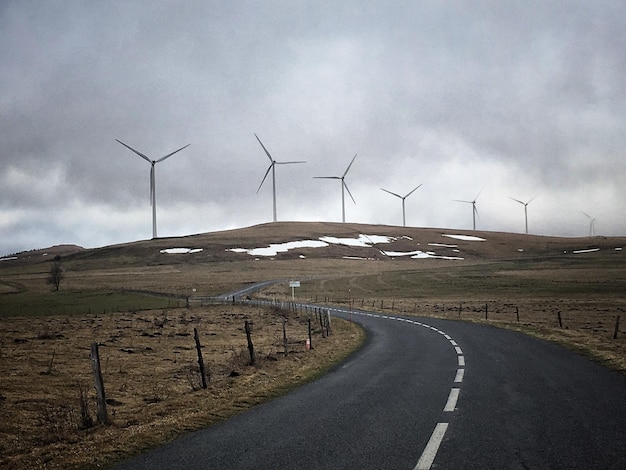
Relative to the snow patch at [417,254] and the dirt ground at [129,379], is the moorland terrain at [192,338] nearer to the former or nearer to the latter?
the dirt ground at [129,379]

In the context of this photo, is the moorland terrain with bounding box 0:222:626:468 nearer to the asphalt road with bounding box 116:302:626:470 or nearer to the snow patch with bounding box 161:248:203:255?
the asphalt road with bounding box 116:302:626:470

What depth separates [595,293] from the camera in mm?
72562

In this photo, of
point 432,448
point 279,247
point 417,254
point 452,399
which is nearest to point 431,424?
point 432,448

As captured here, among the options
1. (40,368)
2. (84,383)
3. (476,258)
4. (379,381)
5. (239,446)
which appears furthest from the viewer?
(476,258)

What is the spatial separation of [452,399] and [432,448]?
3932 mm

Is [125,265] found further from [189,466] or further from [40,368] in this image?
[189,466]

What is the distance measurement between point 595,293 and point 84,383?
223 ft

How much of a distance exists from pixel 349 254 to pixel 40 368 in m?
153

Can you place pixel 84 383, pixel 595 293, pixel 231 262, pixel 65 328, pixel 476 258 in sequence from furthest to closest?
1. pixel 476 258
2. pixel 231 262
3. pixel 595 293
4. pixel 65 328
5. pixel 84 383

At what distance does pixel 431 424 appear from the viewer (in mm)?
9789

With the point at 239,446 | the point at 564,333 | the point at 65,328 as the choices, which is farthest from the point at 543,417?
the point at 65,328

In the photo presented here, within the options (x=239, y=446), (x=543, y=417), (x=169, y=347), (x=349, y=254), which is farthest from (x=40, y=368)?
(x=349, y=254)

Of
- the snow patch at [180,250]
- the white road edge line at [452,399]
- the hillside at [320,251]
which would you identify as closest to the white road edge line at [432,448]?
the white road edge line at [452,399]

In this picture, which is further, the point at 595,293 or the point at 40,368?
the point at 595,293
